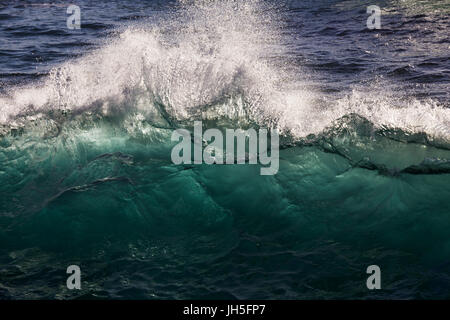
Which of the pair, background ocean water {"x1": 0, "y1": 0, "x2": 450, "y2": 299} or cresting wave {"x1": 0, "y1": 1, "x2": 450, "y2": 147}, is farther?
cresting wave {"x1": 0, "y1": 1, "x2": 450, "y2": 147}

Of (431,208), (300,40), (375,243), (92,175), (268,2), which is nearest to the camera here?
(375,243)

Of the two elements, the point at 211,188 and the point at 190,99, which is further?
the point at 190,99

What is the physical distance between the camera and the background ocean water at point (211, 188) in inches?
169

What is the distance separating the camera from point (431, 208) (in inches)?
200

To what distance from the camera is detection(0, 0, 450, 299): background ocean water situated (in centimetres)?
429

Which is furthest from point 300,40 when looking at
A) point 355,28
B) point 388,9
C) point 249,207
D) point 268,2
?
point 249,207

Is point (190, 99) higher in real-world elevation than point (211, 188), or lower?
higher

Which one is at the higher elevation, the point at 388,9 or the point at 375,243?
the point at 388,9

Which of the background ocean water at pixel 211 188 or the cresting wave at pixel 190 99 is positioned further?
the cresting wave at pixel 190 99

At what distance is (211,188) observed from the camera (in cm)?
561
